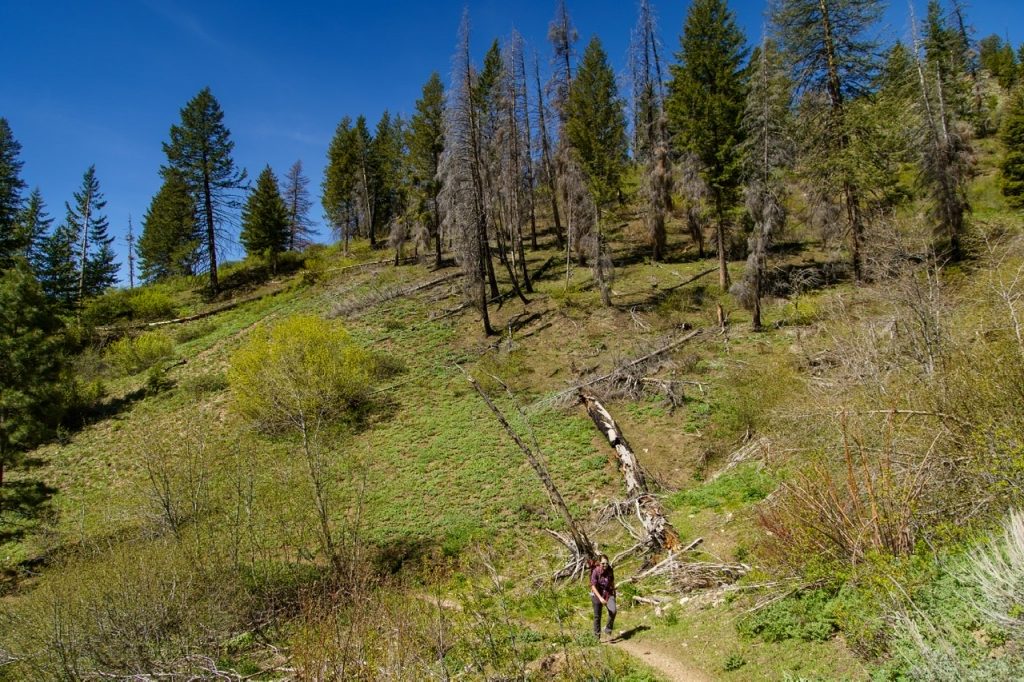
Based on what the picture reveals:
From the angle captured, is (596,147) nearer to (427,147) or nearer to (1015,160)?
(427,147)

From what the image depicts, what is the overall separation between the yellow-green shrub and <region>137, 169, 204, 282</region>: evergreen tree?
24.7 meters

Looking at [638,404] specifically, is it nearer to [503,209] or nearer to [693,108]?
[693,108]

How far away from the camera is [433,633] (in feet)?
26.8

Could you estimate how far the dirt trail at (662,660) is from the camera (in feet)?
22.0

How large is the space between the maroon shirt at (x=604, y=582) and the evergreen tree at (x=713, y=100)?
22097 mm

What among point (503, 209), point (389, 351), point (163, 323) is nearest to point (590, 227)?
point (503, 209)

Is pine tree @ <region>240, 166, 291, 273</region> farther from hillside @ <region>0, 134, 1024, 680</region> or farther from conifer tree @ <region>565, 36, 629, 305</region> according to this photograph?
conifer tree @ <region>565, 36, 629, 305</region>

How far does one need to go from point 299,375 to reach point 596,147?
64.1 ft

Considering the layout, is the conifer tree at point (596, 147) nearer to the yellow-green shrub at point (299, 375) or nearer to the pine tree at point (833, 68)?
the pine tree at point (833, 68)

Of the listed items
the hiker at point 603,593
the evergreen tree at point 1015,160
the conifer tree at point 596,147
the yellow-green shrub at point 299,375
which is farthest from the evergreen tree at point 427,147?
the evergreen tree at point 1015,160

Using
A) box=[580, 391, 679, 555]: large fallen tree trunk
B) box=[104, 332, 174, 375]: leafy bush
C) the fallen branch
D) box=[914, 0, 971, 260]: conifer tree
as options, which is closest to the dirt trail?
box=[580, 391, 679, 555]: large fallen tree trunk

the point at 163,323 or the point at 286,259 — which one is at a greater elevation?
the point at 286,259

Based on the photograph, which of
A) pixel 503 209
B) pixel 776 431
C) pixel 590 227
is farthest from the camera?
pixel 503 209

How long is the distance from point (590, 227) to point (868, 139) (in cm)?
1391
